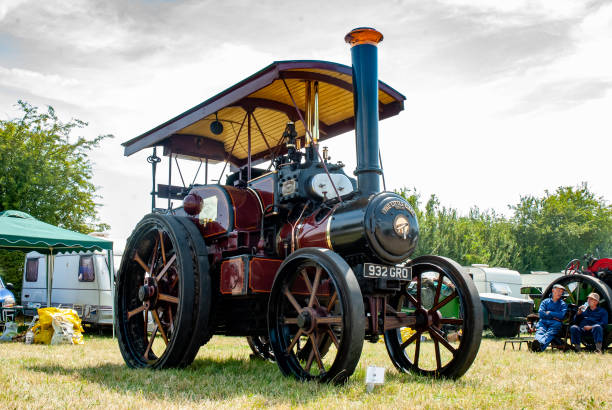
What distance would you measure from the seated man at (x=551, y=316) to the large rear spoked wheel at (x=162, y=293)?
17.2ft

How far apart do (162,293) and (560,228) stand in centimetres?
3711

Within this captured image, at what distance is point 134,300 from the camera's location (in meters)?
5.66

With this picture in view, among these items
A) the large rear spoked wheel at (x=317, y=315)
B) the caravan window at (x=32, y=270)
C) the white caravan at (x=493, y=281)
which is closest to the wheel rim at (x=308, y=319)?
the large rear spoked wheel at (x=317, y=315)

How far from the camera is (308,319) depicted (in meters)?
3.96

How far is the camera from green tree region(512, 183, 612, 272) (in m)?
36.8

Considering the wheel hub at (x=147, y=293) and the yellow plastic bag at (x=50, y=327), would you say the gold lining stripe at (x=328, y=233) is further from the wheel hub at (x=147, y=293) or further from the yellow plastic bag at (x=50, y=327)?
the yellow plastic bag at (x=50, y=327)

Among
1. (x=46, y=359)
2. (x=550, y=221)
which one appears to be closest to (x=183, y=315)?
(x=46, y=359)

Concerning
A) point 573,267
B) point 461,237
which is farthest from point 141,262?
point 461,237

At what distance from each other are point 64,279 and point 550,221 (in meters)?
34.0

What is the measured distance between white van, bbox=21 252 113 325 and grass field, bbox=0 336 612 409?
14.4 ft

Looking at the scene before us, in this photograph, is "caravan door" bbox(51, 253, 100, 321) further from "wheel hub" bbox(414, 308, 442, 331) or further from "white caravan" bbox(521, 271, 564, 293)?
"white caravan" bbox(521, 271, 564, 293)

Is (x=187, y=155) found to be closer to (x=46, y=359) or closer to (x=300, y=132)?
(x=300, y=132)

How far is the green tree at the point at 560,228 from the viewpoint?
3684 centimetres

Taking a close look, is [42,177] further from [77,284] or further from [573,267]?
[573,267]
